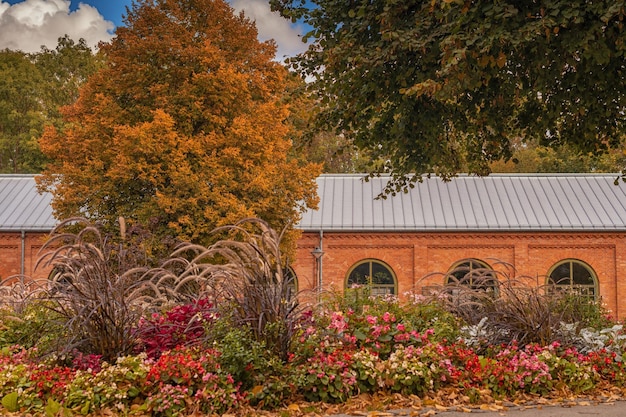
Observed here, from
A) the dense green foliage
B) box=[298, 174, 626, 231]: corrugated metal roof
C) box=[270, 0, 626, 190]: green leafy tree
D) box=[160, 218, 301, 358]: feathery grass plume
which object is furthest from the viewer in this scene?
the dense green foliage

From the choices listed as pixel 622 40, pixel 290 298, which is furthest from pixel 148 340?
pixel 622 40

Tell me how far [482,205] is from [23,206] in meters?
16.0

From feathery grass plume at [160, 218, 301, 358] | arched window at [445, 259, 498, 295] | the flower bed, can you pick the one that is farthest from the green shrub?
arched window at [445, 259, 498, 295]

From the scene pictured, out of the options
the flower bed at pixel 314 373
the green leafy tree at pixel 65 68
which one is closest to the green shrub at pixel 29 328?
the flower bed at pixel 314 373

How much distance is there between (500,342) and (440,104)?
12.3 ft

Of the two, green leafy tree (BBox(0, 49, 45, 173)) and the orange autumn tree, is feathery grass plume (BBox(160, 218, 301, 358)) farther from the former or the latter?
green leafy tree (BBox(0, 49, 45, 173))

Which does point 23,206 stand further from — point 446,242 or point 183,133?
point 446,242

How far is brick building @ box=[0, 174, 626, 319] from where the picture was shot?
24234mm

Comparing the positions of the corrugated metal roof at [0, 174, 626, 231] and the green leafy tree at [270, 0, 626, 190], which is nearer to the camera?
the green leafy tree at [270, 0, 626, 190]

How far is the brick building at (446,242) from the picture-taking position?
24234mm

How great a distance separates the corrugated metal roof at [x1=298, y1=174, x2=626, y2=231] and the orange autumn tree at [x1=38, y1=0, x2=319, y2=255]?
509 cm

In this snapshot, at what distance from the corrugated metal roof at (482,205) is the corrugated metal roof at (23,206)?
896 cm

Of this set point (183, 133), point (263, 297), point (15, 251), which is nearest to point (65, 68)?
point (15, 251)

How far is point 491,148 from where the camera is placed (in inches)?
507
